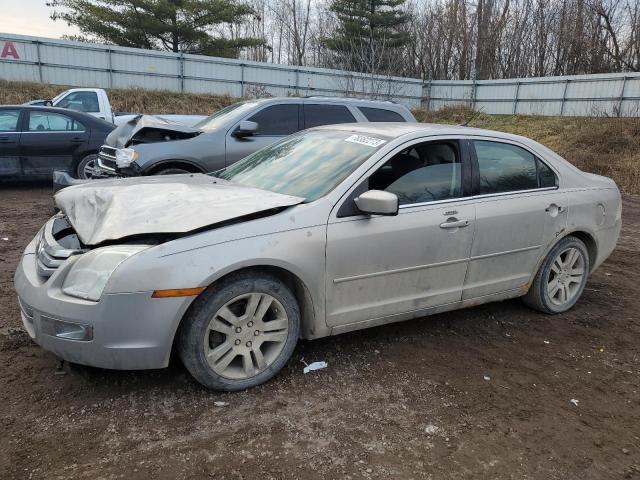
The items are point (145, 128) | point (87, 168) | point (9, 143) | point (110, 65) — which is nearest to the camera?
point (145, 128)

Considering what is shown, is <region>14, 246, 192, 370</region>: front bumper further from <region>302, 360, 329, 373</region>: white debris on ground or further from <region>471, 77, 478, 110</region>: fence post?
<region>471, 77, 478, 110</region>: fence post

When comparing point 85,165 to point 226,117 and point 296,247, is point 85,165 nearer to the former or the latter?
point 226,117

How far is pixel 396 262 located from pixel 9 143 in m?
8.33

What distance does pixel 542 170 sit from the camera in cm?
436

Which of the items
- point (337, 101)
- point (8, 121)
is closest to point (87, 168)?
point (8, 121)

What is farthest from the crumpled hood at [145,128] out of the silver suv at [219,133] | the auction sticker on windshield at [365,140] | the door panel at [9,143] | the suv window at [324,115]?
the auction sticker on windshield at [365,140]

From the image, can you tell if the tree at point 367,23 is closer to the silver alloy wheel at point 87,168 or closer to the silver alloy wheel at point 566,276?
A: the silver alloy wheel at point 87,168

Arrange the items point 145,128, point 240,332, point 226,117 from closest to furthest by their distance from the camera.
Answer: point 240,332 < point 145,128 < point 226,117

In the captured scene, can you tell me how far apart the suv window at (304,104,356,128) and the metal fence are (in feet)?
40.7

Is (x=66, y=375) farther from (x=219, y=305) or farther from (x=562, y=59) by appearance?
(x=562, y=59)

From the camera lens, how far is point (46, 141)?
9.27 m

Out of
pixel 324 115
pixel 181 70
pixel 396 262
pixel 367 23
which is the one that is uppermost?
pixel 367 23

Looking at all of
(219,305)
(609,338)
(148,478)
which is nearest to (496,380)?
(609,338)

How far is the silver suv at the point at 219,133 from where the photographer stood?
6730 mm
